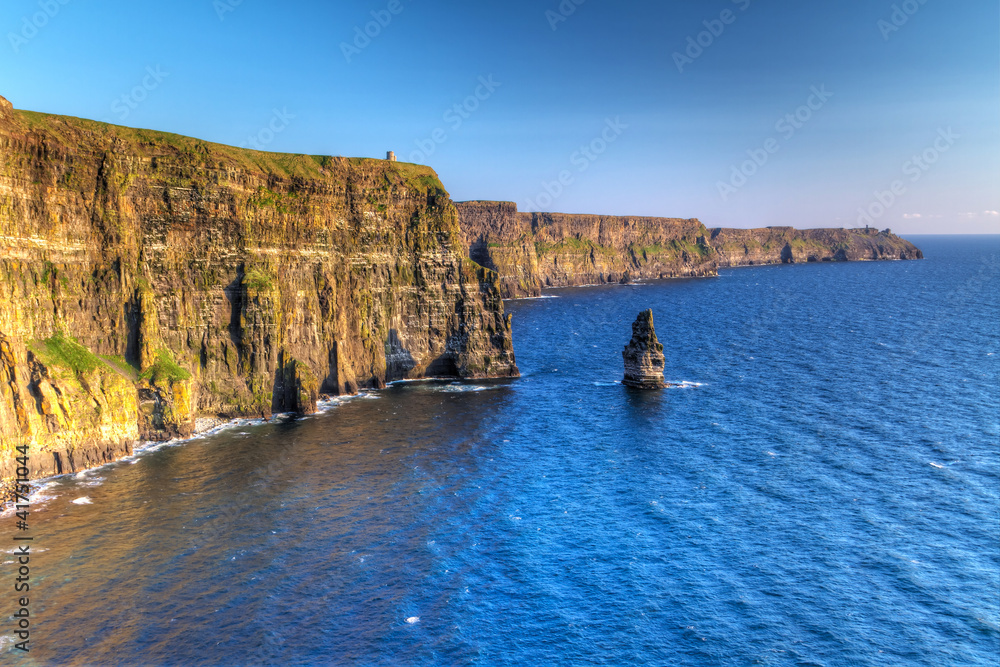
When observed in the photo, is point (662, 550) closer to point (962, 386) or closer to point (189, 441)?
point (189, 441)

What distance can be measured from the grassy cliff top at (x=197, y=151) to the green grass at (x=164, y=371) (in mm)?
24428

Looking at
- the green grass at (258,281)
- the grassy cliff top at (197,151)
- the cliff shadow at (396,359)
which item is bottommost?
the cliff shadow at (396,359)

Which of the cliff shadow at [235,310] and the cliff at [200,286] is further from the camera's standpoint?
the cliff shadow at [235,310]

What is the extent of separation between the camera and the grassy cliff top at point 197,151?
70.9 m

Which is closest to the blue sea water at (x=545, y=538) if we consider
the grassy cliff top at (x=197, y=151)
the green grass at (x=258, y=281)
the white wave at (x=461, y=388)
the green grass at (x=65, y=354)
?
the white wave at (x=461, y=388)

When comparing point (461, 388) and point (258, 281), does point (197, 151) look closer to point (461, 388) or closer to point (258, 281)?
point (258, 281)

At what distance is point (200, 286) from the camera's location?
271 ft

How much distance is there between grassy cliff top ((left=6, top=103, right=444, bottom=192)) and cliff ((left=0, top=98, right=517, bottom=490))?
8.9 inches

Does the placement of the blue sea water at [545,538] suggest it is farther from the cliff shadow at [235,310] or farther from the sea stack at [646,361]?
the cliff shadow at [235,310]

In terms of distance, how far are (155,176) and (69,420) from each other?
104ft

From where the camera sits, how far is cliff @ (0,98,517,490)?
65.4m

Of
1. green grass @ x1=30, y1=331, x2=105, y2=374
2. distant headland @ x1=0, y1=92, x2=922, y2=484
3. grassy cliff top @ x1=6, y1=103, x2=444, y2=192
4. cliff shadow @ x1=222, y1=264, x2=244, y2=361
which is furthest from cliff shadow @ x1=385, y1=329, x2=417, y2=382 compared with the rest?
green grass @ x1=30, y1=331, x2=105, y2=374

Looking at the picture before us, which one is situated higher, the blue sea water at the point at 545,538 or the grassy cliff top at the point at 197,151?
the grassy cliff top at the point at 197,151

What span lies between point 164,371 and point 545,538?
159 feet
